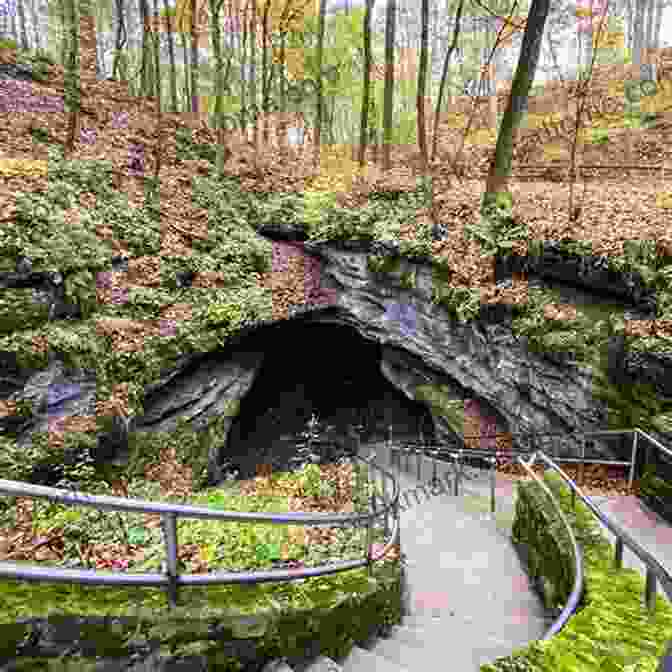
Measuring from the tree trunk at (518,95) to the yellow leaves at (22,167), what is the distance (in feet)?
33.7

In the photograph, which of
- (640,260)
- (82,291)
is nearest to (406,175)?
(640,260)

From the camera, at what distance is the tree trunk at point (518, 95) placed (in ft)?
29.8

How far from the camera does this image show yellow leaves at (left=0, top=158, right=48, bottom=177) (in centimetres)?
852

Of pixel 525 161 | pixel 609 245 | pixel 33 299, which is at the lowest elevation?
pixel 33 299

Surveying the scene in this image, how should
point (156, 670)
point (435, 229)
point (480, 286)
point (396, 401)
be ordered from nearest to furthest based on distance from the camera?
point (156, 670), point (480, 286), point (435, 229), point (396, 401)

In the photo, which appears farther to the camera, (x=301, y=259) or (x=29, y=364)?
(x=301, y=259)

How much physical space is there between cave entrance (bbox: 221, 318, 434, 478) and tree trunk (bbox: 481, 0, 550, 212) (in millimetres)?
6326

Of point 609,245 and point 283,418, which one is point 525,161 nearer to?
point 609,245

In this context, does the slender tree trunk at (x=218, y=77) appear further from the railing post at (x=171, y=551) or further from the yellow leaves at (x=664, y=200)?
the railing post at (x=171, y=551)

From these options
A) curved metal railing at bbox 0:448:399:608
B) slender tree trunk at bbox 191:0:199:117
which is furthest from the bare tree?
curved metal railing at bbox 0:448:399:608

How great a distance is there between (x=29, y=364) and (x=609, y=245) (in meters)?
10.2

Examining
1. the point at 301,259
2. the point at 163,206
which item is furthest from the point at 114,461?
the point at 301,259

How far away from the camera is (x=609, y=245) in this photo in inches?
303

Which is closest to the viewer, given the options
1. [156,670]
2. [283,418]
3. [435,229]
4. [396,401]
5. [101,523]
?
[156,670]
